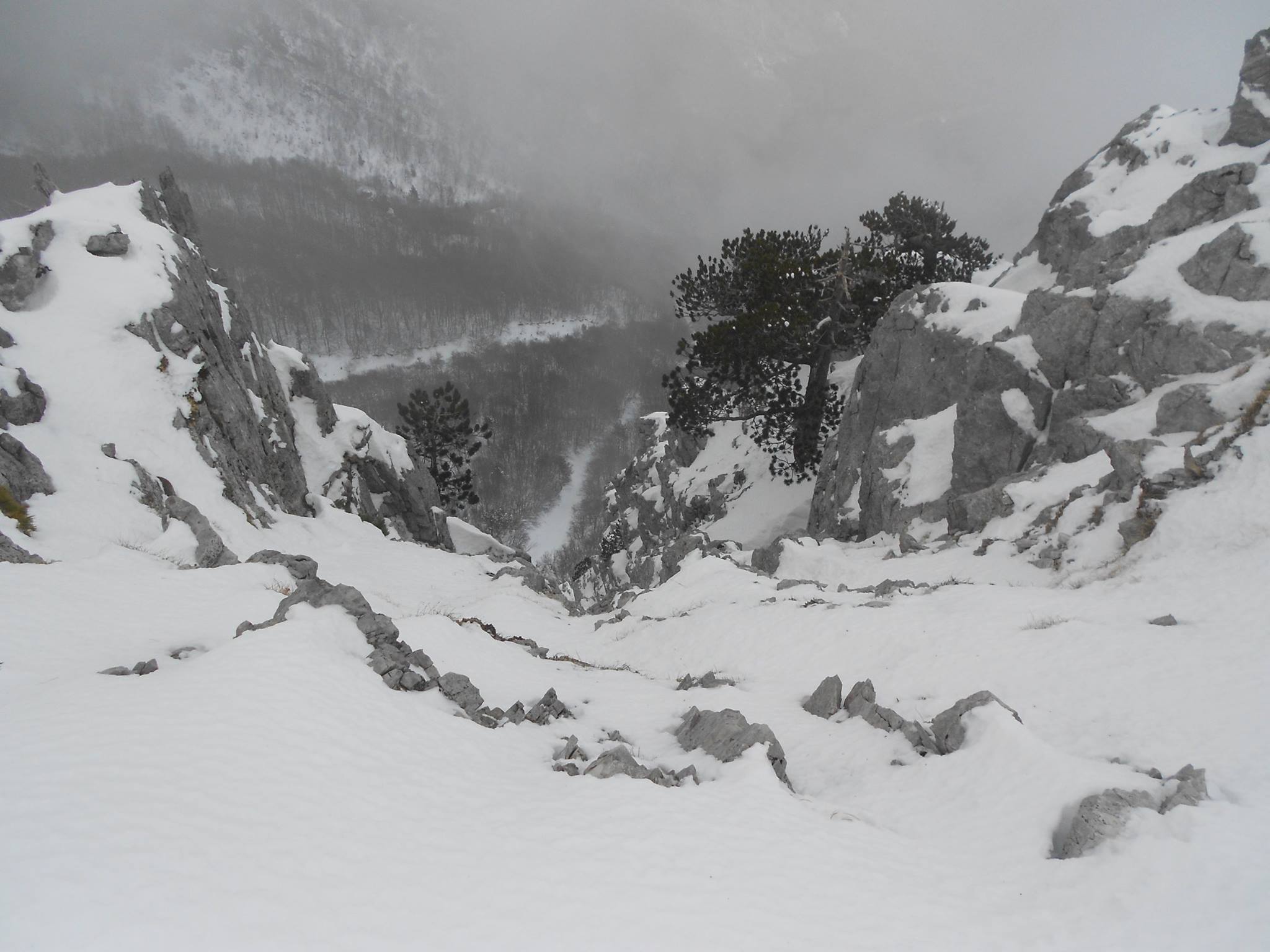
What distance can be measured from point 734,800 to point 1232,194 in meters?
29.6

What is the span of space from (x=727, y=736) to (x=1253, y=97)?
3630 centimetres

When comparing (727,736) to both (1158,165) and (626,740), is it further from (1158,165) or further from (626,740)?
(1158,165)

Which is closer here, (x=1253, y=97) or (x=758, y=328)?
(x=1253, y=97)

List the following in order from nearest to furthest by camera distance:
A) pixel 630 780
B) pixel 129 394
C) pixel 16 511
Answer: pixel 630 780 < pixel 16 511 < pixel 129 394

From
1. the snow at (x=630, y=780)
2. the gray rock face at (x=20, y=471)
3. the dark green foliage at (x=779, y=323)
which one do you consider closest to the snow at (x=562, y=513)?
the dark green foliage at (x=779, y=323)

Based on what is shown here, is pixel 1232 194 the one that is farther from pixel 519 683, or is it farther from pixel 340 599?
pixel 340 599

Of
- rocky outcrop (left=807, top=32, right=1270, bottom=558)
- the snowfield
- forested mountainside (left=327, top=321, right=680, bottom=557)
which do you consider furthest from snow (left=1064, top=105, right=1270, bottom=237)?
forested mountainside (left=327, top=321, right=680, bottom=557)

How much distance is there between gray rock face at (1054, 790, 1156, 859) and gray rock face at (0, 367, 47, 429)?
23079 millimetres

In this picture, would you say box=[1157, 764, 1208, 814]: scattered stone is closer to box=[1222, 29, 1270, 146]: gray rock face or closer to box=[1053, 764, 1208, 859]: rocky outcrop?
box=[1053, 764, 1208, 859]: rocky outcrop

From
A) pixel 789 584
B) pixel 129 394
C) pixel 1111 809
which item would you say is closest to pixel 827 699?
pixel 1111 809

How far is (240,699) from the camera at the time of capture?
22.7 ft

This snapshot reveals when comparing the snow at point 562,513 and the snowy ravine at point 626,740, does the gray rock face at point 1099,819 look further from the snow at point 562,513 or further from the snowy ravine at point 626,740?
the snow at point 562,513

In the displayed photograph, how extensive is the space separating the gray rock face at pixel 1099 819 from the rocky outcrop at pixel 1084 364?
10.1 m

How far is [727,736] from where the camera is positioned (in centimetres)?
906
